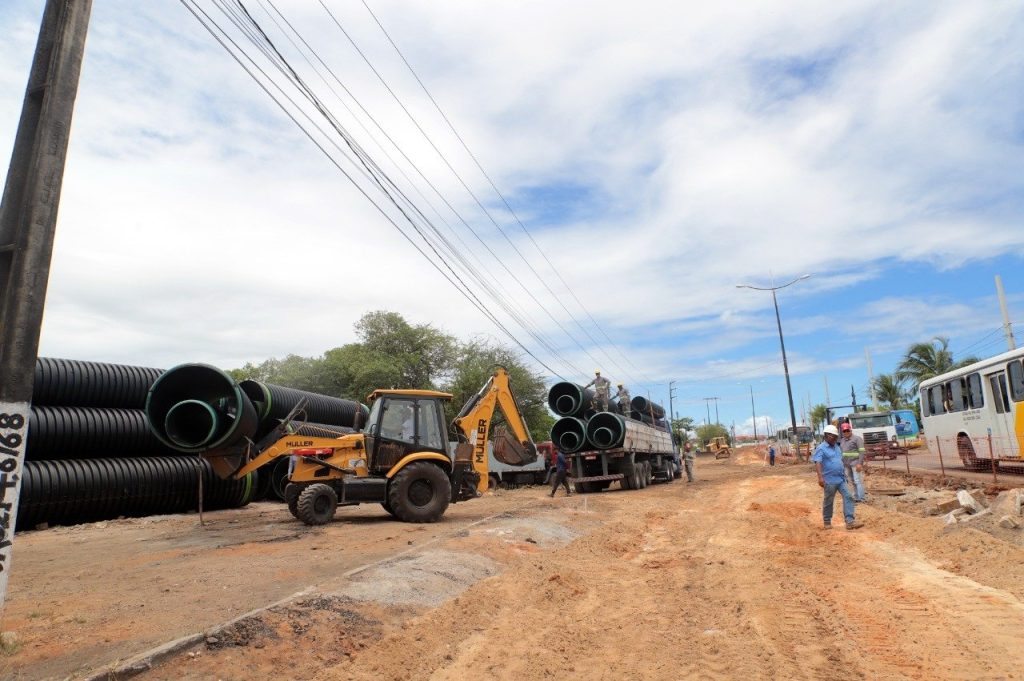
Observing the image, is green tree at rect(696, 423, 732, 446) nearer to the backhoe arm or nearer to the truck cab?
the truck cab

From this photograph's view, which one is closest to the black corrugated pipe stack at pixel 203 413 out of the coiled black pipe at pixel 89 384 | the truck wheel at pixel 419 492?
the truck wheel at pixel 419 492

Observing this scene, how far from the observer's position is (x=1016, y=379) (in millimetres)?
15695

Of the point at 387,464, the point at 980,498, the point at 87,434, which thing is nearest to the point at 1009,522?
the point at 980,498

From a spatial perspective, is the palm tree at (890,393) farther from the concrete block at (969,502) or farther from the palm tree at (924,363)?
the concrete block at (969,502)

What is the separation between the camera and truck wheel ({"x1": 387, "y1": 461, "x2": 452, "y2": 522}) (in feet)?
39.9

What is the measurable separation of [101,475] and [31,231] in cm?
1107

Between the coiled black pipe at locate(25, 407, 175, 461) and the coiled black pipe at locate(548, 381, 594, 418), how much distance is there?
11959 mm

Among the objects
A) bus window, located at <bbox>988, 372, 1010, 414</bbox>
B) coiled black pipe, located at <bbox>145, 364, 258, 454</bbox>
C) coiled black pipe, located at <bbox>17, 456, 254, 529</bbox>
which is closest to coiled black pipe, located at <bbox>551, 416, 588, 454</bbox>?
coiled black pipe, located at <bbox>17, 456, 254, 529</bbox>

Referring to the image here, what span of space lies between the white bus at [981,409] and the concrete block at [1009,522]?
8510 mm

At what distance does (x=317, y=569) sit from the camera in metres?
7.66

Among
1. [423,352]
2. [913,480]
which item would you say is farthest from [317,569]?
[423,352]

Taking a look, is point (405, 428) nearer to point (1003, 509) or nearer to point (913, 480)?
point (1003, 509)

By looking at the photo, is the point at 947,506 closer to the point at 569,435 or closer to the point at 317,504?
the point at 317,504

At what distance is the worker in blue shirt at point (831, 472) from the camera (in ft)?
34.8
